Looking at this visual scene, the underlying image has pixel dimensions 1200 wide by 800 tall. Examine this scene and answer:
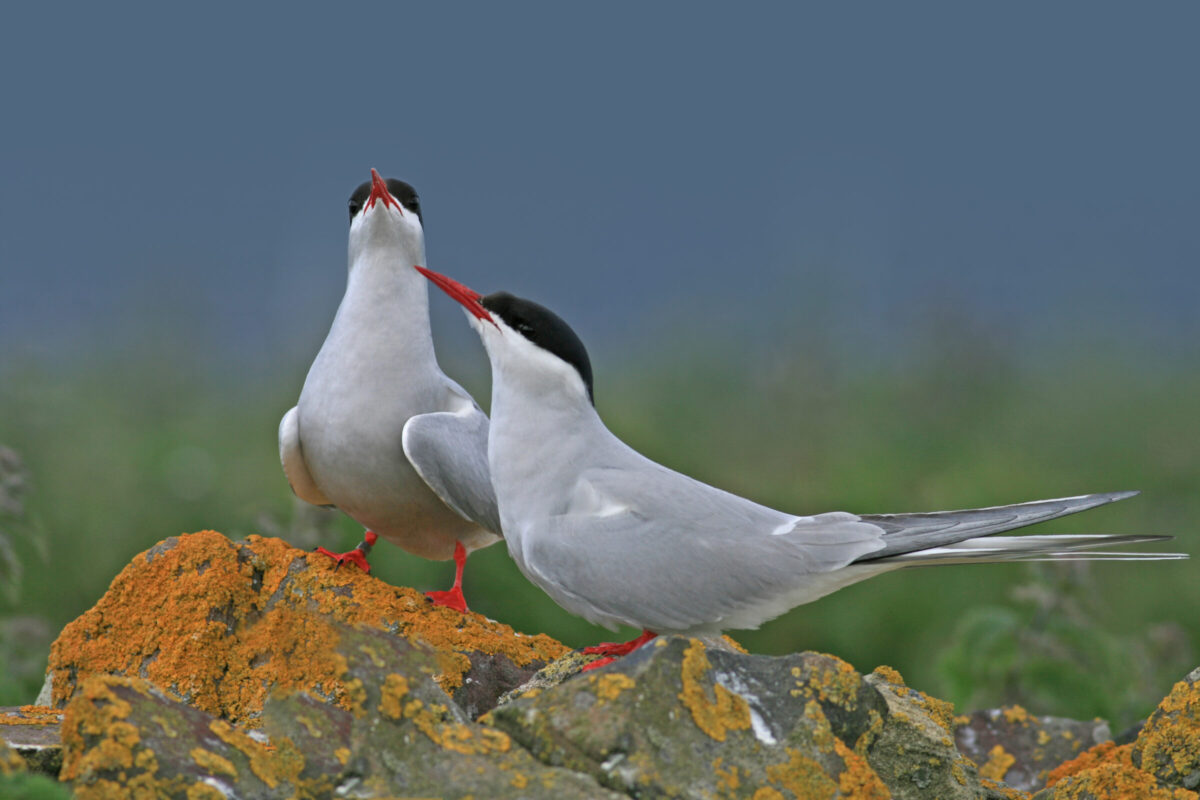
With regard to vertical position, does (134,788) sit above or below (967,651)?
below

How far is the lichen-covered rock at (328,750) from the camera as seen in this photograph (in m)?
3.27

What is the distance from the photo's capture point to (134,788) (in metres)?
3.30

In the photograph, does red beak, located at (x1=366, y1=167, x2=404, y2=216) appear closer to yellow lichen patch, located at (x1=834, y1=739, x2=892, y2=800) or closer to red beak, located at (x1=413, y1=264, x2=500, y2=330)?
red beak, located at (x1=413, y1=264, x2=500, y2=330)

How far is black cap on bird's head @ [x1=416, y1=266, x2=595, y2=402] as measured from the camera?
4.97 metres

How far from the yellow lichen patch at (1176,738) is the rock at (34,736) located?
3352 mm

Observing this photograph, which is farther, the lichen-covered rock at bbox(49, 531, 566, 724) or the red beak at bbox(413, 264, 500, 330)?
the red beak at bbox(413, 264, 500, 330)

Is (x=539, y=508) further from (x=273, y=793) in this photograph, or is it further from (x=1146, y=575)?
(x=1146, y=575)

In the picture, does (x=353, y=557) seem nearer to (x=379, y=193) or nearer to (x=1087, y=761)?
(x=379, y=193)

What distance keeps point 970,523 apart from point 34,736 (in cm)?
309

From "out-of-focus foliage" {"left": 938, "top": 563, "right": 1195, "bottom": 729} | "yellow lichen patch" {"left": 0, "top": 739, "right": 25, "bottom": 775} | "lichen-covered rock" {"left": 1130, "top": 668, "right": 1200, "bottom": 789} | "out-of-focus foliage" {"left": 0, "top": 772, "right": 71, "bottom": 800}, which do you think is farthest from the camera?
"out-of-focus foliage" {"left": 938, "top": 563, "right": 1195, "bottom": 729}

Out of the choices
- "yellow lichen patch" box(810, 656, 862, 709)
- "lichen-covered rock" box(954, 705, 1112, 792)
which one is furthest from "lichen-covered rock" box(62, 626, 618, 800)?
"lichen-covered rock" box(954, 705, 1112, 792)

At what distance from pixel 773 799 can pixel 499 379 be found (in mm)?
2154

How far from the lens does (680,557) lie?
181 inches

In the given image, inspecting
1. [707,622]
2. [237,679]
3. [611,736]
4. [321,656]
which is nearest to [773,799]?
[611,736]
